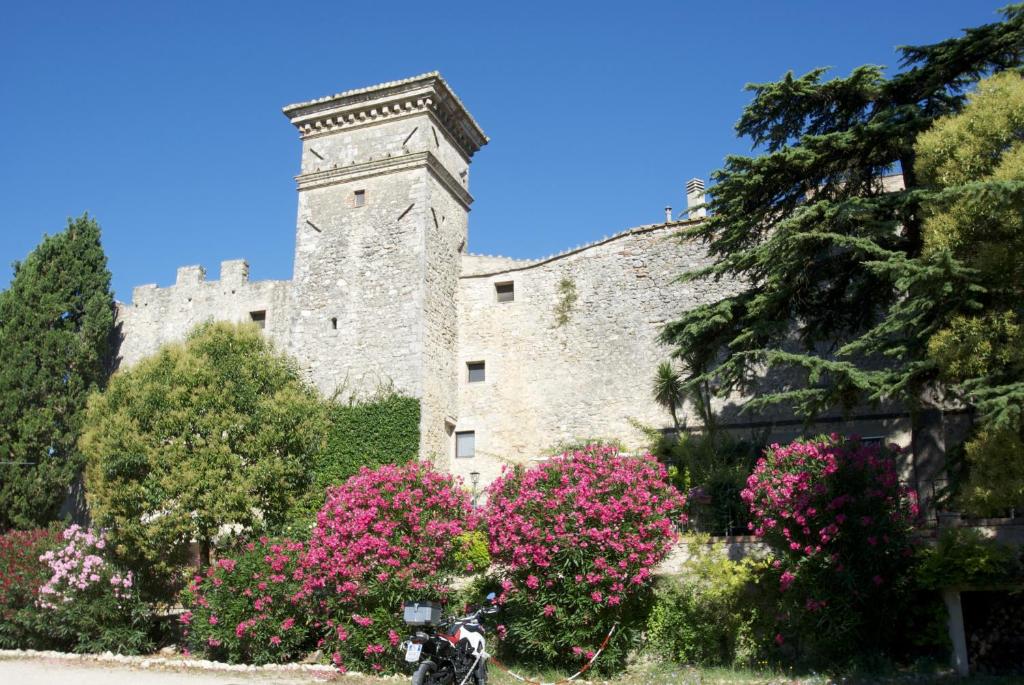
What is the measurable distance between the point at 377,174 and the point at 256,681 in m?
13.8

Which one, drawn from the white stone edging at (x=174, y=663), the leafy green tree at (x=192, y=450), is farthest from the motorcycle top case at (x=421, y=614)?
the leafy green tree at (x=192, y=450)

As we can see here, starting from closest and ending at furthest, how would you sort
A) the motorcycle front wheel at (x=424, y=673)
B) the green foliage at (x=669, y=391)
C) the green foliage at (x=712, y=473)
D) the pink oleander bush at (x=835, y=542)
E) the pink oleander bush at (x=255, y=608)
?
the motorcycle front wheel at (x=424, y=673)
the pink oleander bush at (x=835, y=542)
the pink oleander bush at (x=255, y=608)
the green foliage at (x=712, y=473)
the green foliage at (x=669, y=391)

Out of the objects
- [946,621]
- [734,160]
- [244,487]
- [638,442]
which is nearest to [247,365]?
[244,487]

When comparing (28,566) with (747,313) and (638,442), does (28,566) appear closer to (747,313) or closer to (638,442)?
(638,442)

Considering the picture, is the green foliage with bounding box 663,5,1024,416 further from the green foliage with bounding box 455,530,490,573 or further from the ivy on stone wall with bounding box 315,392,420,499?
the ivy on stone wall with bounding box 315,392,420,499

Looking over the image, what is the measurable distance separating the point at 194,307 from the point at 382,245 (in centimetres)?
783

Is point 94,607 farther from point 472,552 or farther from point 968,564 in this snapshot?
point 968,564

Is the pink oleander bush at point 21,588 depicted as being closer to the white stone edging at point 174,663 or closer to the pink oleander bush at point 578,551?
the white stone edging at point 174,663

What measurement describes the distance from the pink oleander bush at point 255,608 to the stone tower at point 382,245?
21.5 feet

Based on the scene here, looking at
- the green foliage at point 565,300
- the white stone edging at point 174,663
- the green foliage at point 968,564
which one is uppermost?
the green foliage at point 565,300

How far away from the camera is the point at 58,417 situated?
23.8 metres

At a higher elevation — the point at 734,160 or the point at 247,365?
the point at 734,160

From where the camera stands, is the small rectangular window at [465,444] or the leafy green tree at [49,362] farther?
the leafy green tree at [49,362]

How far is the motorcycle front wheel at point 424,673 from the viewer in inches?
361
